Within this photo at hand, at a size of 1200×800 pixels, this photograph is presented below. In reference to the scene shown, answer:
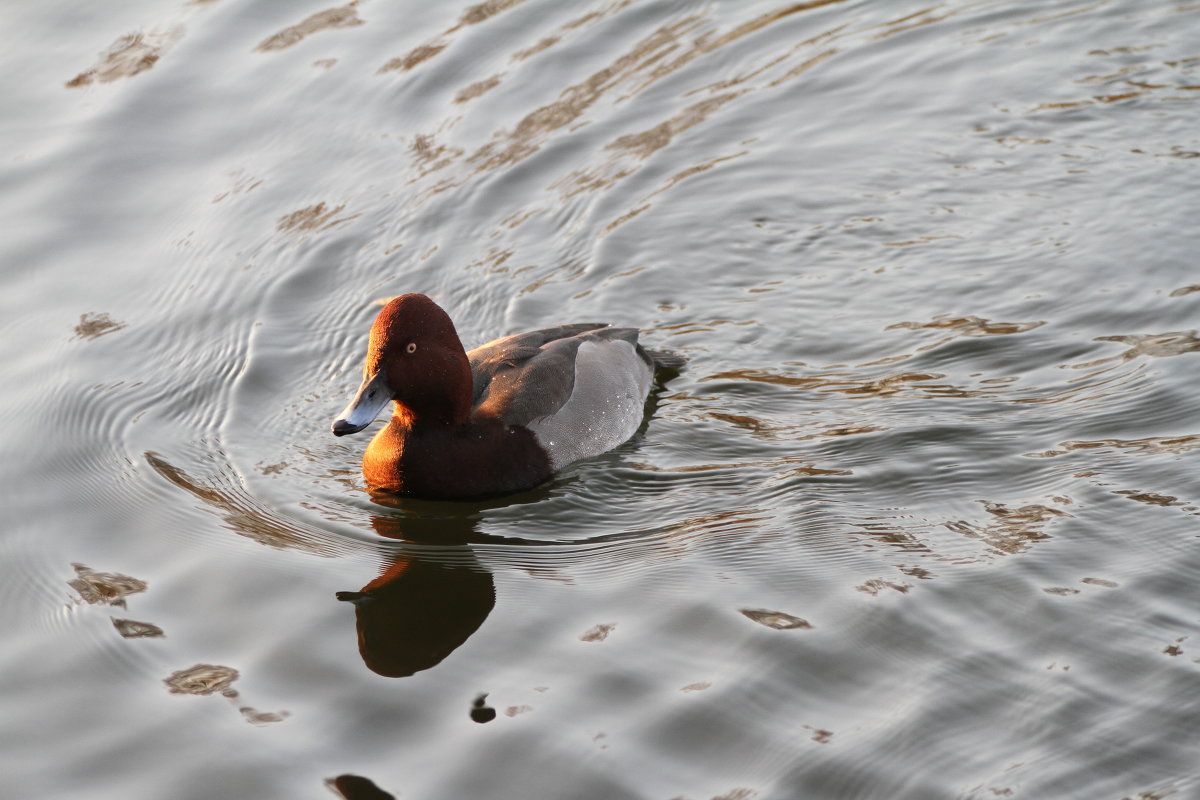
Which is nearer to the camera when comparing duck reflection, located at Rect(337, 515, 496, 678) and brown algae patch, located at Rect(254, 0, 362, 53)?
duck reflection, located at Rect(337, 515, 496, 678)

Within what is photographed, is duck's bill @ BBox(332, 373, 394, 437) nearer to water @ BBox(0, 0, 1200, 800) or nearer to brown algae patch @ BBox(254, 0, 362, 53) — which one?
water @ BBox(0, 0, 1200, 800)

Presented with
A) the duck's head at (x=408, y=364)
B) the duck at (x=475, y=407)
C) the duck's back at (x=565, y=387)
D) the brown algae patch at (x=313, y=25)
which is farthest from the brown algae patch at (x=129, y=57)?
the duck's head at (x=408, y=364)

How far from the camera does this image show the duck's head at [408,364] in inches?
283

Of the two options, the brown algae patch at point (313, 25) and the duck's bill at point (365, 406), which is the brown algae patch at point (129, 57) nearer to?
the brown algae patch at point (313, 25)

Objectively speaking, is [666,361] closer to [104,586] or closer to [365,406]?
[365,406]

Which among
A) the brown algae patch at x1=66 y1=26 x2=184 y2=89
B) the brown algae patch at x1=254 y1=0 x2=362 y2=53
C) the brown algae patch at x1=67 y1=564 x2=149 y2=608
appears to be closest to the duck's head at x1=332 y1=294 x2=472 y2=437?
the brown algae patch at x1=67 y1=564 x2=149 y2=608

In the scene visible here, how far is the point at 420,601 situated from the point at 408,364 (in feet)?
4.29

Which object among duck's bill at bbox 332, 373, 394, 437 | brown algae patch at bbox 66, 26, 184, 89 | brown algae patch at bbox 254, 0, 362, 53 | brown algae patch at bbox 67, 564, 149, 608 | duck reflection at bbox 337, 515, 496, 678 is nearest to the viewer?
duck reflection at bbox 337, 515, 496, 678

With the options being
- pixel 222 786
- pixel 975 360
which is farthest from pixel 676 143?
pixel 222 786

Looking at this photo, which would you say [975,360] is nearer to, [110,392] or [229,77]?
[110,392]

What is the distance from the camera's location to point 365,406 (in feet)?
23.6

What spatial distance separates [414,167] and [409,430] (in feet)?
12.3

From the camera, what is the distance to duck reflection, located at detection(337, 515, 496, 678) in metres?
6.15

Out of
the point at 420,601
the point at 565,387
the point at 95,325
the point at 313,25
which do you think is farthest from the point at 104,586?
the point at 313,25
